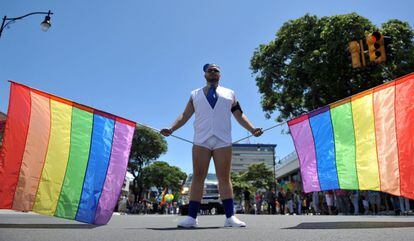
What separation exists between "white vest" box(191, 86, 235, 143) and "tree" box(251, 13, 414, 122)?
1993cm

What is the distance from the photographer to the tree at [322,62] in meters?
23.6

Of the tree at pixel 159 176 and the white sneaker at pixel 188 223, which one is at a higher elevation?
the tree at pixel 159 176

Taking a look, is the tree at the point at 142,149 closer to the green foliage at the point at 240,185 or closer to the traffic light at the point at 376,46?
the green foliage at the point at 240,185

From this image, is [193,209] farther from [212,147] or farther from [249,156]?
[249,156]

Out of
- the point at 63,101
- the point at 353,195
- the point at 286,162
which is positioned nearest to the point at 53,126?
the point at 63,101

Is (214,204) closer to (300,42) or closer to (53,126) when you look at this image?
(300,42)

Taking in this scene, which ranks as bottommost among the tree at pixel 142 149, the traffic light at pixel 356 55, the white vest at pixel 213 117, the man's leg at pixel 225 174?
the man's leg at pixel 225 174

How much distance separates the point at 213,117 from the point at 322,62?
2111cm

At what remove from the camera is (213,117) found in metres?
4.86

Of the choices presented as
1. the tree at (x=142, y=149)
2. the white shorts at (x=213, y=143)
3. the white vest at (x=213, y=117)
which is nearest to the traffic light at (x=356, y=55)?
the white vest at (x=213, y=117)

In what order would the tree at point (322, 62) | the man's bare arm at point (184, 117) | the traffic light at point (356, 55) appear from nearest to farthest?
1. the man's bare arm at point (184, 117)
2. the traffic light at point (356, 55)
3. the tree at point (322, 62)

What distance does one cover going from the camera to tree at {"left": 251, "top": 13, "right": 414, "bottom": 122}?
23.6 meters

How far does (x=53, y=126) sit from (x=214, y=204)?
18226 mm

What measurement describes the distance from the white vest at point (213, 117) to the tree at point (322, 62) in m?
19.9
